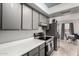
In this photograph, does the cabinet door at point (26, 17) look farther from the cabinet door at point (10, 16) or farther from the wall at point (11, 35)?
the wall at point (11, 35)

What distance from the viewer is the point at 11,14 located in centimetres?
110

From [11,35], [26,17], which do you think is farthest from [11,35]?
[26,17]

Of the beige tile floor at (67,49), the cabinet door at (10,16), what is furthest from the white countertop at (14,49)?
the beige tile floor at (67,49)

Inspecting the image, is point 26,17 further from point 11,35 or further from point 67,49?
point 67,49

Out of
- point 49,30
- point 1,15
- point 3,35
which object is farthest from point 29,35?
point 49,30

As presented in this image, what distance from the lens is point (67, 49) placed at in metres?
2.65

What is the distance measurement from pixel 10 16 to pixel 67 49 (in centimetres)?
274

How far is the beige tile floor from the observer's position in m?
2.22

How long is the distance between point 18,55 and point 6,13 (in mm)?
753

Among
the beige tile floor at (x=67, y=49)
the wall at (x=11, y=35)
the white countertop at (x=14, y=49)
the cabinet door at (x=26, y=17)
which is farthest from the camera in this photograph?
the beige tile floor at (x=67, y=49)

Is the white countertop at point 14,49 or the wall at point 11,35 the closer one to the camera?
the white countertop at point 14,49

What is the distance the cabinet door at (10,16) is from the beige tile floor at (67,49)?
2006mm

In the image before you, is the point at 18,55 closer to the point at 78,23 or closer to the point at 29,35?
the point at 29,35

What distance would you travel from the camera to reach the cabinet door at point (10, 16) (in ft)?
3.18
